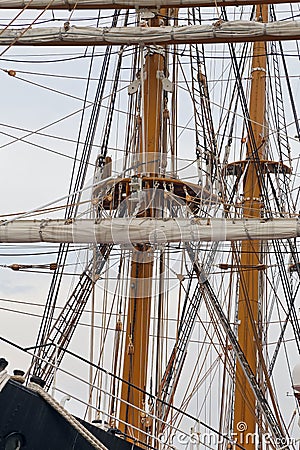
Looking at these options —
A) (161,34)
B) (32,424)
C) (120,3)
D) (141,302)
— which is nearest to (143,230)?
(141,302)

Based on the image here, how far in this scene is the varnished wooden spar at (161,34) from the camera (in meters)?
16.2

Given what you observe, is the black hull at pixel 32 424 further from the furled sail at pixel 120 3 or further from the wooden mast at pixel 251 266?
the furled sail at pixel 120 3

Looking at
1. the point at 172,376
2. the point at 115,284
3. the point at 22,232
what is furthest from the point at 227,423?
the point at 22,232

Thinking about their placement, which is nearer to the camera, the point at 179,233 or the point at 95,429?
the point at 95,429

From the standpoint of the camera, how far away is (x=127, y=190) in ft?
51.3

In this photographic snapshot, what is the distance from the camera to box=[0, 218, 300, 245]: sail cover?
15094 mm

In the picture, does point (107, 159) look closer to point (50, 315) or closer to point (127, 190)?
point (127, 190)

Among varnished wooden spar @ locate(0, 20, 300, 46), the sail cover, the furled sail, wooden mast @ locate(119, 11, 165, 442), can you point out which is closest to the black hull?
wooden mast @ locate(119, 11, 165, 442)

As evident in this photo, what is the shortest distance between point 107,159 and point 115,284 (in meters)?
1.87

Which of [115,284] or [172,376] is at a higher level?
[115,284]

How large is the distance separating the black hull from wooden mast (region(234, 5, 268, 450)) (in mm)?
7493

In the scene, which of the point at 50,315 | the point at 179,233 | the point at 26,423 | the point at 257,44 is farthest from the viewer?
the point at 257,44

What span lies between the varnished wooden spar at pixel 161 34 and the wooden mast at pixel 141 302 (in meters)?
0.58

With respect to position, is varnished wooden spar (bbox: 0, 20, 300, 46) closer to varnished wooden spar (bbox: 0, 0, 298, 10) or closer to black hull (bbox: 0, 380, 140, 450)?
varnished wooden spar (bbox: 0, 0, 298, 10)
